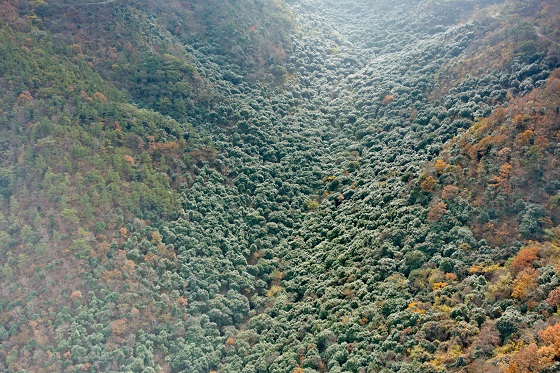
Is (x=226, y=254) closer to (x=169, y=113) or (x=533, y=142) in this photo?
(x=169, y=113)

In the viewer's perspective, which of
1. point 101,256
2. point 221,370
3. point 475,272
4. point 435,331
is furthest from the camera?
point 101,256

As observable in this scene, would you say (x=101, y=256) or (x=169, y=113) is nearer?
(x=101, y=256)

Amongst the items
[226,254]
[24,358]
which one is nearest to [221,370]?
[226,254]

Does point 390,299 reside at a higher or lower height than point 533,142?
lower

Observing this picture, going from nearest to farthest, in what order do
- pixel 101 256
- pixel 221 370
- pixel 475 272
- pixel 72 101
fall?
1. pixel 475 272
2. pixel 221 370
3. pixel 101 256
4. pixel 72 101

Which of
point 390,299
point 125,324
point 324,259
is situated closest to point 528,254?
point 390,299

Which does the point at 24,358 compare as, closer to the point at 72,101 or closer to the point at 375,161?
the point at 72,101

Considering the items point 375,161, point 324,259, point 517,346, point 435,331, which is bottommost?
point 517,346
